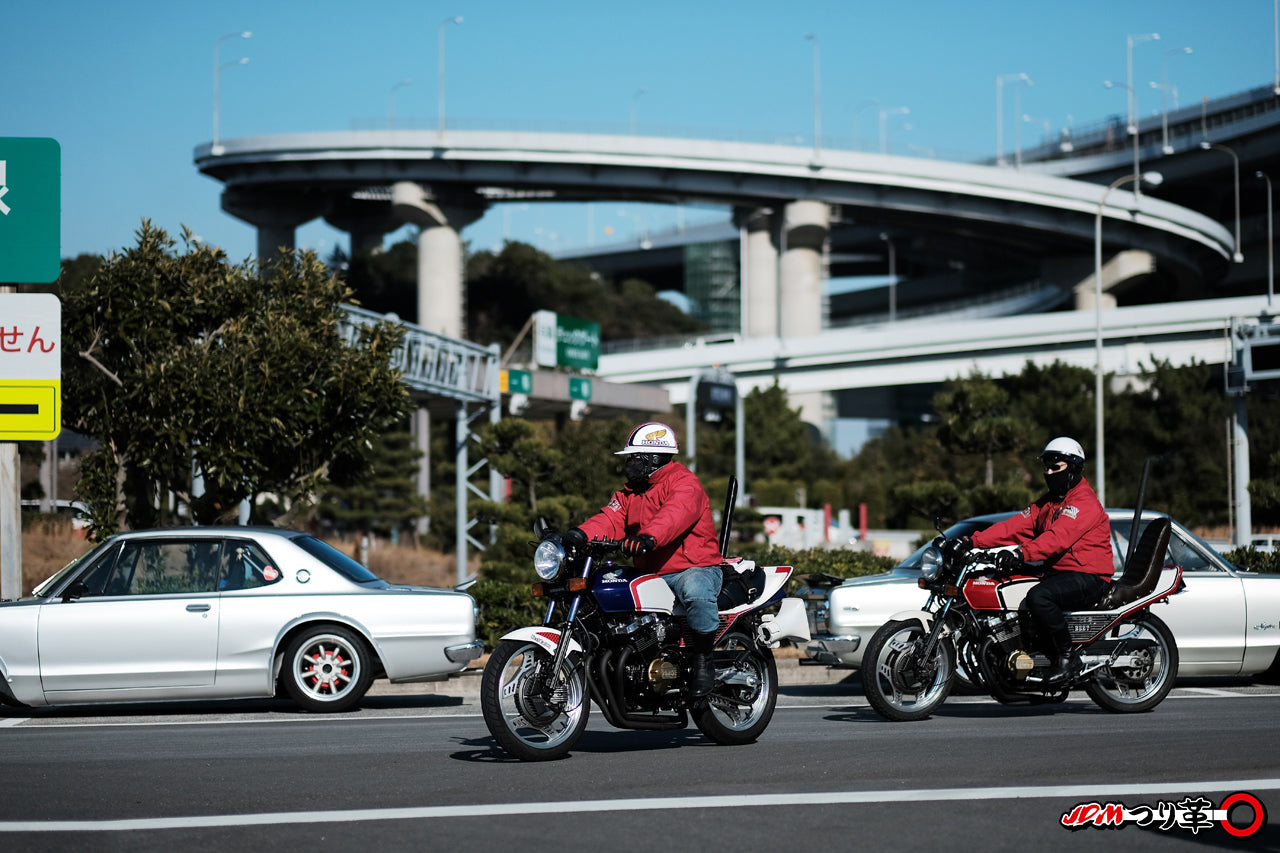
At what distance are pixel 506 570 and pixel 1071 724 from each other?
20425mm

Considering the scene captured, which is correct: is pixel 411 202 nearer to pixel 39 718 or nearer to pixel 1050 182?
pixel 1050 182

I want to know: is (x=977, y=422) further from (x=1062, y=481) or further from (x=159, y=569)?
(x=159, y=569)

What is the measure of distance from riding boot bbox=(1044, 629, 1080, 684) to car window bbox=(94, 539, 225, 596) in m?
6.19

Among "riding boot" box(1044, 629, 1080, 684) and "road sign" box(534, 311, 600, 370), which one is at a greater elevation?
"road sign" box(534, 311, 600, 370)

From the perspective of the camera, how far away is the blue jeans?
839 centimetres

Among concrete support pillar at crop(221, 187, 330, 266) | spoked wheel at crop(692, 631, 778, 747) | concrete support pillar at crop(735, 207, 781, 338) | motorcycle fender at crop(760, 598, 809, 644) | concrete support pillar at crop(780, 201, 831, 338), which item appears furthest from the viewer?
concrete support pillar at crop(221, 187, 330, 266)

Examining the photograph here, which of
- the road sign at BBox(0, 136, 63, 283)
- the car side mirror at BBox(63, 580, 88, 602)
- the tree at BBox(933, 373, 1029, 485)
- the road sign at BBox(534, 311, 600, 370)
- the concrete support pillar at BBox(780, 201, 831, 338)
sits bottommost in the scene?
the car side mirror at BBox(63, 580, 88, 602)

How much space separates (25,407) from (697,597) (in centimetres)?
786

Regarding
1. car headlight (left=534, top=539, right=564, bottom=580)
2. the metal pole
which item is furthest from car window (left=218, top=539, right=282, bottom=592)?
car headlight (left=534, top=539, right=564, bottom=580)

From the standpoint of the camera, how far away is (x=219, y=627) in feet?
36.5

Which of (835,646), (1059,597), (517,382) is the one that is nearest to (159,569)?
(835,646)

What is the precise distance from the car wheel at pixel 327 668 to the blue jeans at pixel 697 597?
373 centimetres

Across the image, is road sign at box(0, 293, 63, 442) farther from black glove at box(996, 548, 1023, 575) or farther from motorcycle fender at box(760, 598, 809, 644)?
black glove at box(996, 548, 1023, 575)

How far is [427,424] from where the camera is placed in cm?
6575
